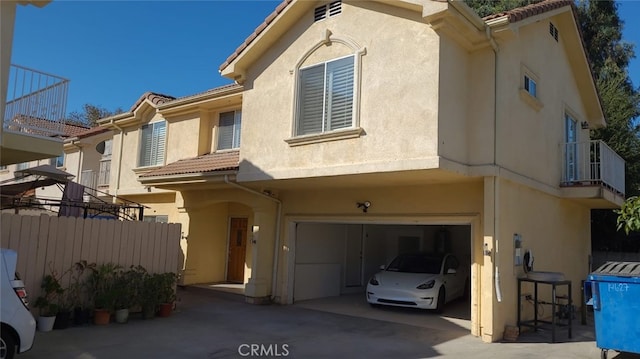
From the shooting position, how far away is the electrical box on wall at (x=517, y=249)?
9898 millimetres

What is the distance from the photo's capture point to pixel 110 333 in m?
8.75

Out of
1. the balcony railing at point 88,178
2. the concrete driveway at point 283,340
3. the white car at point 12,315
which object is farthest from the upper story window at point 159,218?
the white car at point 12,315

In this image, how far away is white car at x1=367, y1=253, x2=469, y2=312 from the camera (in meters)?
11.5

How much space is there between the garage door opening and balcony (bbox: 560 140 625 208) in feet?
12.0

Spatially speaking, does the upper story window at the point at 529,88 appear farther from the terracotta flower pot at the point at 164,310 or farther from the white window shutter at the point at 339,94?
the terracotta flower pot at the point at 164,310

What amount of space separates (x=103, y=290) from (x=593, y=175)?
1310 cm

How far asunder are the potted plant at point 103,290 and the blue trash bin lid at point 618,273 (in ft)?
28.8

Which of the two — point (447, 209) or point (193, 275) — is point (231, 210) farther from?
point (447, 209)

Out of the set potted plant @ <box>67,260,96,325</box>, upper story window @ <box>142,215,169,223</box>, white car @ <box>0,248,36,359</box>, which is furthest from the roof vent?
upper story window @ <box>142,215,169,223</box>

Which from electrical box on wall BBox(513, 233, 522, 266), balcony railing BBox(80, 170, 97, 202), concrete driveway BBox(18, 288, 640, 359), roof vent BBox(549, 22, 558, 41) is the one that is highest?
roof vent BBox(549, 22, 558, 41)

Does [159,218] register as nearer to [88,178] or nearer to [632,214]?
[88,178]

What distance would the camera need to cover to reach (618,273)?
7828mm

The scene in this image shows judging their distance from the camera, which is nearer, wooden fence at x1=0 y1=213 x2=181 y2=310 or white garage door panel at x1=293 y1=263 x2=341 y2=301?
wooden fence at x1=0 y1=213 x2=181 y2=310

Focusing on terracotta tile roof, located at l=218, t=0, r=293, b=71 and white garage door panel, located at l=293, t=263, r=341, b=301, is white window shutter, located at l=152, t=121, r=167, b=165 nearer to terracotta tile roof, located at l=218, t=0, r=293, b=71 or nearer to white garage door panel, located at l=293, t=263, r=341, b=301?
terracotta tile roof, located at l=218, t=0, r=293, b=71
